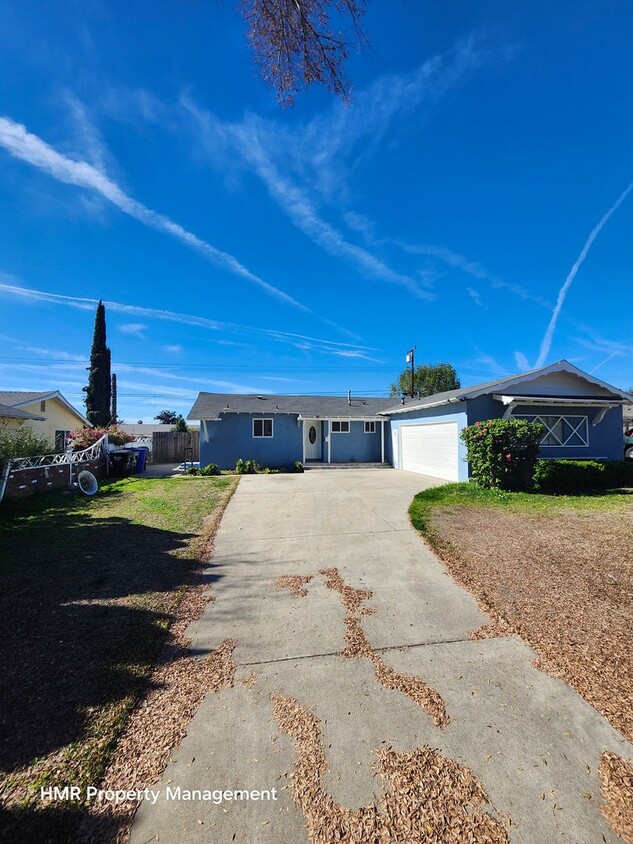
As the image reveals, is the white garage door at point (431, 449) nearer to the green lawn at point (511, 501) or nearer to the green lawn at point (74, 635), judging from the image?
the green lawn at point (511, 501)

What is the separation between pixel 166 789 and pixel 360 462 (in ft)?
56.3

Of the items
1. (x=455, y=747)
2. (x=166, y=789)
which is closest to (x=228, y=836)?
(x=166, y=789)

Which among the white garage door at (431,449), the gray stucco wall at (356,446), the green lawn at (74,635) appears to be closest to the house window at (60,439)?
the green lawn at (74,635)

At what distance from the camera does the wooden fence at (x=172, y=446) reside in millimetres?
22281

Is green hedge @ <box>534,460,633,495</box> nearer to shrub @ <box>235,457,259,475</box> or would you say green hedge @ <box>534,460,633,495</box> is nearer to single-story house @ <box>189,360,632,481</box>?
single-story house @ <box>189,360,632,481</box>

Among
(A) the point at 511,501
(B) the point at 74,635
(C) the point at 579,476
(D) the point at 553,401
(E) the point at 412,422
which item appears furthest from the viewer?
(E) the point at 412,422

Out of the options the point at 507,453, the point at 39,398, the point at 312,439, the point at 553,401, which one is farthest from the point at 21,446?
the point at 553,401

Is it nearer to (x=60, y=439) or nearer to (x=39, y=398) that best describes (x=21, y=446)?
(x=39, y=398)

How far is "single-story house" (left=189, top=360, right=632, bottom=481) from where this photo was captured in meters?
12.5

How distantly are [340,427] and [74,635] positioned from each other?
16.1 m

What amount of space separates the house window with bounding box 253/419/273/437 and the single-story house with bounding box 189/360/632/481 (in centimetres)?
5

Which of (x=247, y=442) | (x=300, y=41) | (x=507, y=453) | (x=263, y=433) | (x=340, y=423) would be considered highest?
(x=300, y=41)

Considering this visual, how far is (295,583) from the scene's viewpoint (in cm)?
416

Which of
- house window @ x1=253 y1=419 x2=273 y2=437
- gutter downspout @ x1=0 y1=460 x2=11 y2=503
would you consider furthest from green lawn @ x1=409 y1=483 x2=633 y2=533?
house window @ x1=253 y1=419 x2=273 y2=437
